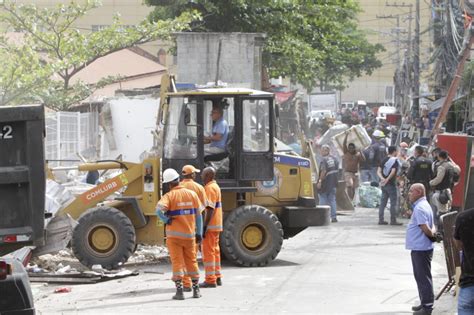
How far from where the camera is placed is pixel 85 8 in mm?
26344

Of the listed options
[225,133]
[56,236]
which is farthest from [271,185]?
[56,236]

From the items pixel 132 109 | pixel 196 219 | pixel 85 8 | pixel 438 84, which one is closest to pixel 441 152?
pixel 196 219

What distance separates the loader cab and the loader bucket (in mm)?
4948

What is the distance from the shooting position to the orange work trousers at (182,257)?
12.2 meters

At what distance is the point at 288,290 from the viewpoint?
42.3ft

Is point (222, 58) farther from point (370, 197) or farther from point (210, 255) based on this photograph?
point (210, 255)

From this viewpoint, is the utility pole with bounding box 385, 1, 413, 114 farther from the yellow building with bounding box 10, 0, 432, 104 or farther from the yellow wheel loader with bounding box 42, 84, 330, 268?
the yellow wheel loader with bounding box 42, 84, 330, 268

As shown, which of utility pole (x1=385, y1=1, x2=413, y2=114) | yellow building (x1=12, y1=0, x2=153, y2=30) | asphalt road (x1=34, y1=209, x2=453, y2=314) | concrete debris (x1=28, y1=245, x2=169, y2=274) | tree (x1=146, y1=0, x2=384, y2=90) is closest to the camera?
asphalt road (x1=34, y1=209, x2=453, y2=314)

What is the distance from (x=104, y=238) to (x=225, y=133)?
2.41 metres

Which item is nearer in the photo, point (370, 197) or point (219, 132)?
point (219, 132)

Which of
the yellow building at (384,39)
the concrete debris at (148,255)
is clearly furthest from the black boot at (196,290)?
the yellow building at (384,39)

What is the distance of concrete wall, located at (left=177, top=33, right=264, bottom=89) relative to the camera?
94.7 ft

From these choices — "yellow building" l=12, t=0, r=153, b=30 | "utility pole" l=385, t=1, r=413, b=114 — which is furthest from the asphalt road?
"yellow building" l=12, t=0, r=153, b=30

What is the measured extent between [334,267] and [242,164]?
2.06 meters
